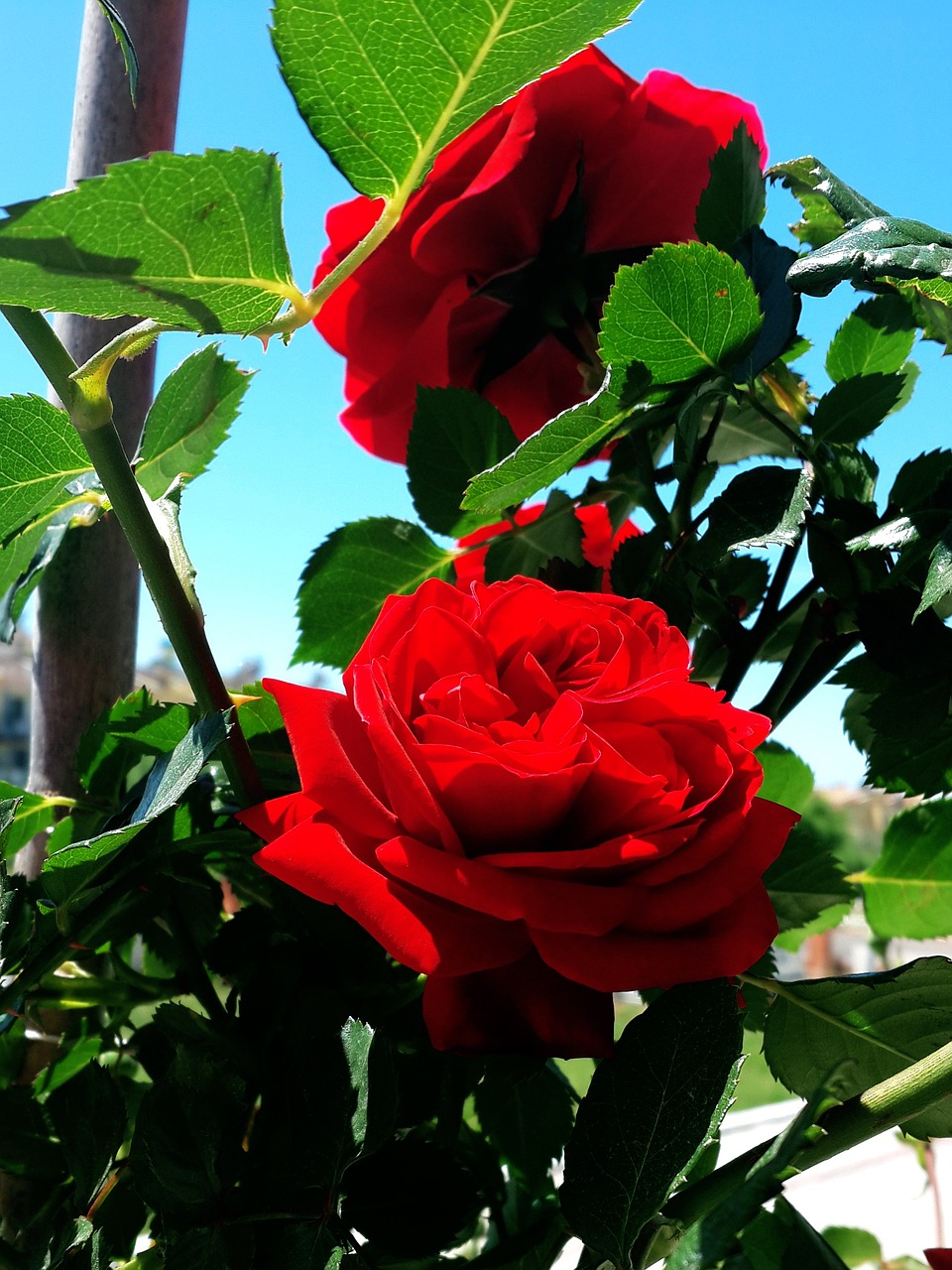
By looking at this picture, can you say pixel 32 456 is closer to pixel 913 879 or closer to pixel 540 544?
pixel 540 544

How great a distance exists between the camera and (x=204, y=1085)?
19 cm

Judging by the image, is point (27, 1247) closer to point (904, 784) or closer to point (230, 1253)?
point (230, 1253)

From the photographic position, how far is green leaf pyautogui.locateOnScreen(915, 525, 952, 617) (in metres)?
0.16

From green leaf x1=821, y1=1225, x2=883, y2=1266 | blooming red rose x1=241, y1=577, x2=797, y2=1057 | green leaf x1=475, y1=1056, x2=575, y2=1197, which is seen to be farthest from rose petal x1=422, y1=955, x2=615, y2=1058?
green leaf x1=821, y1=1225, x2=883, y2=1266

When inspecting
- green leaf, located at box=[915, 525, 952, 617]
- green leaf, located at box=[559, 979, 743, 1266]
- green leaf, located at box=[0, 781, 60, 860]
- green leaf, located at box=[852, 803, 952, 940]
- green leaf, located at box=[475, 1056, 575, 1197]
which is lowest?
green leaf, located at box=[475, 1056, 575, 1197]

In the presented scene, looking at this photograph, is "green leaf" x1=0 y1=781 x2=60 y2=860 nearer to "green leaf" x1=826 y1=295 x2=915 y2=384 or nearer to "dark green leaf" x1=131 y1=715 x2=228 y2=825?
"dark green leaf" x1=131 y1=715 x2=228 y2=825

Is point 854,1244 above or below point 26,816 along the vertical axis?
below

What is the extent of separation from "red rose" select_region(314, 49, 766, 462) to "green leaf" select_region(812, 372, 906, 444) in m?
0.07

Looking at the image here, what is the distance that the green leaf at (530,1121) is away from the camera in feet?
0.81

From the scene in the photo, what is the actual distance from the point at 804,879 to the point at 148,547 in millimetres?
175

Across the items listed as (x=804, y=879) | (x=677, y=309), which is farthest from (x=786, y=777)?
(x=677, y=309)

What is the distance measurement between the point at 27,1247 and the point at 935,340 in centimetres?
32

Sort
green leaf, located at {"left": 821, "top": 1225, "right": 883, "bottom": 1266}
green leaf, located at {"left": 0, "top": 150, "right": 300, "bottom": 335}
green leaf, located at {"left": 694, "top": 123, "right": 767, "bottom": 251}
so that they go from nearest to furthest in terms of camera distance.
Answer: green leaf, located at {"left": 0, "top": 150, "right": 300, "bottom": 335}
green leaf, located at {"left": 694, "top": 123, "right": 767, "bottom": 251}
green leaf, located at {"left": 821, "top": 1225, "right": 883, "bottom": 1266}

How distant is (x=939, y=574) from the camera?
6.6 inches
